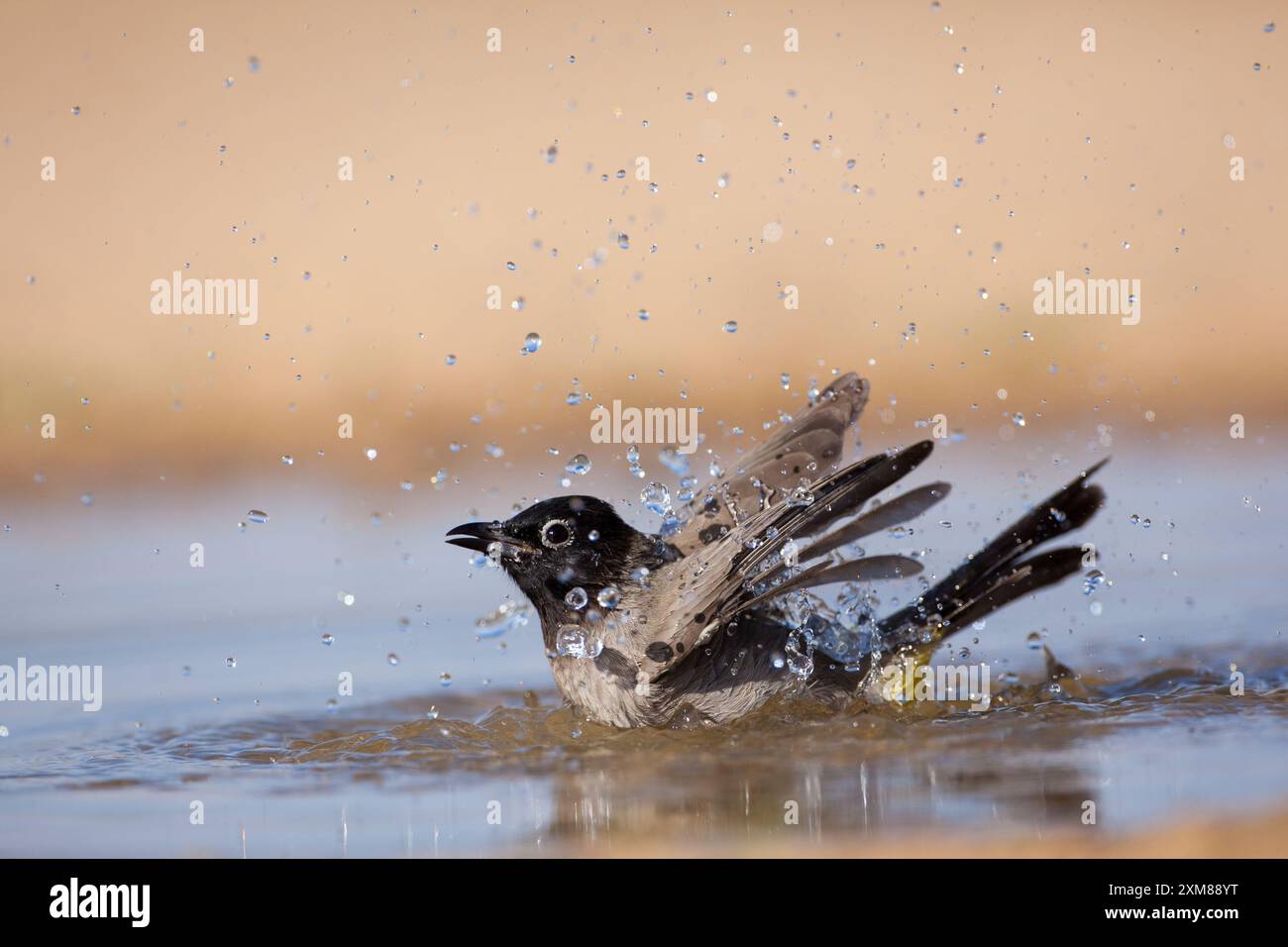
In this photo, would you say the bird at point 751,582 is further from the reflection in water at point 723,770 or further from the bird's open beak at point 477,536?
the reflection in water at point 723,770

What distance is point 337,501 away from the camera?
12414 millimetres

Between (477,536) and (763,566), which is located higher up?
(477,536)

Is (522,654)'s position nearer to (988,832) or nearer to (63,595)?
(63,595)

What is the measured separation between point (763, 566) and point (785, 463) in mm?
1154

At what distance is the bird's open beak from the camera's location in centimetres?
681

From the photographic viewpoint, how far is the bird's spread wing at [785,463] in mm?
7133

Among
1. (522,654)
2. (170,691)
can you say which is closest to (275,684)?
(170,691)

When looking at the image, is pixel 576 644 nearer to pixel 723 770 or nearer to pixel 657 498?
pixel 657 498

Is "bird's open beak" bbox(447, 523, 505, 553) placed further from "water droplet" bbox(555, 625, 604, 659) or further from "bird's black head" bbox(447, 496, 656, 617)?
"water droplet" bbox(555, 625, 604, 659)

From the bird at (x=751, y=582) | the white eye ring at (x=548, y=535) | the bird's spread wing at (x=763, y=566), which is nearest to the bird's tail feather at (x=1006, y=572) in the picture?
the bird at (x=751, y=582)

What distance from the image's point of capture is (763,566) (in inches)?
244

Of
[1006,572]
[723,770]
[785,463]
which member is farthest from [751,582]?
[1006,572]

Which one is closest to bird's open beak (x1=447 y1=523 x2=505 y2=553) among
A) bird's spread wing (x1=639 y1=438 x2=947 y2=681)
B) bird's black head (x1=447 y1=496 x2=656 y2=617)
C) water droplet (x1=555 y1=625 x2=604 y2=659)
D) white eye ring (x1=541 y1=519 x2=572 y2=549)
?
bird's black head (x1=447 y1=496 x2=656 y2=617)

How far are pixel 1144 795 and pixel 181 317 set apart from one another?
1050cm
